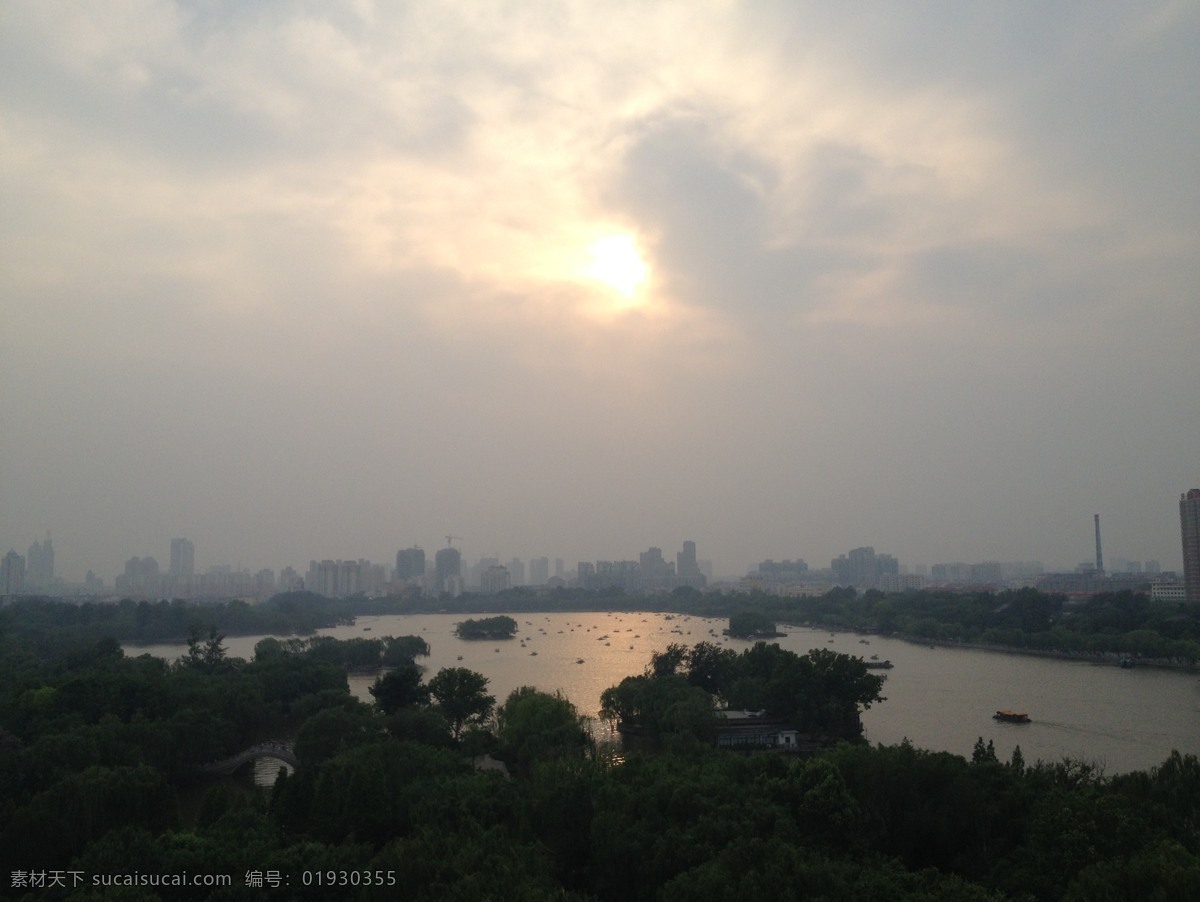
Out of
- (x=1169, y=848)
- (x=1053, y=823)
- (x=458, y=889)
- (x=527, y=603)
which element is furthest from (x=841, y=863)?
(x=527, y=603)

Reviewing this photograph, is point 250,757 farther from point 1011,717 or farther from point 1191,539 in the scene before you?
point 1191,539

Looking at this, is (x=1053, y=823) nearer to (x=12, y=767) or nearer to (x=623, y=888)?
(x=623, y=888)

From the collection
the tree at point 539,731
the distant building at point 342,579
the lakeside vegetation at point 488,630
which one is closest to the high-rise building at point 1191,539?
the lakeside vegetation at point 488,630

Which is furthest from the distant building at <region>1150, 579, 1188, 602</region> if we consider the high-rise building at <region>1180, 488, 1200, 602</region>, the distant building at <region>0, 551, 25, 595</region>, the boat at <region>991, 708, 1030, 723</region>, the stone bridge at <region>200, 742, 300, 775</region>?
the distant building at <region>0, 551, 25, 595</region>

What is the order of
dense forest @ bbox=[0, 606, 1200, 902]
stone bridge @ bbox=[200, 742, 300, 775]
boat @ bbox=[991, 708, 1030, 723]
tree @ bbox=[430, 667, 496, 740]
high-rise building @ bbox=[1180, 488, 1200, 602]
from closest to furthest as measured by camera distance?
1. dense forest @ bbox=[0, 606, 1200, 902]
2. stone bridge @ bbox=[200, 742, 300, 775]
3. tree @ bbox=[430, 667, 496, 740]
4. boat @ bbox=[991, 708, 1030, 723]
5. high-rise building @ bbox=[1180, 488, 1200, 602]

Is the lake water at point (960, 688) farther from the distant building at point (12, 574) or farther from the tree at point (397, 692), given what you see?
the distant building at point (12, 574)

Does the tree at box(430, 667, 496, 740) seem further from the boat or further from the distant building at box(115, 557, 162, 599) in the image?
the distant building at box(115, 557, 162, 599)
